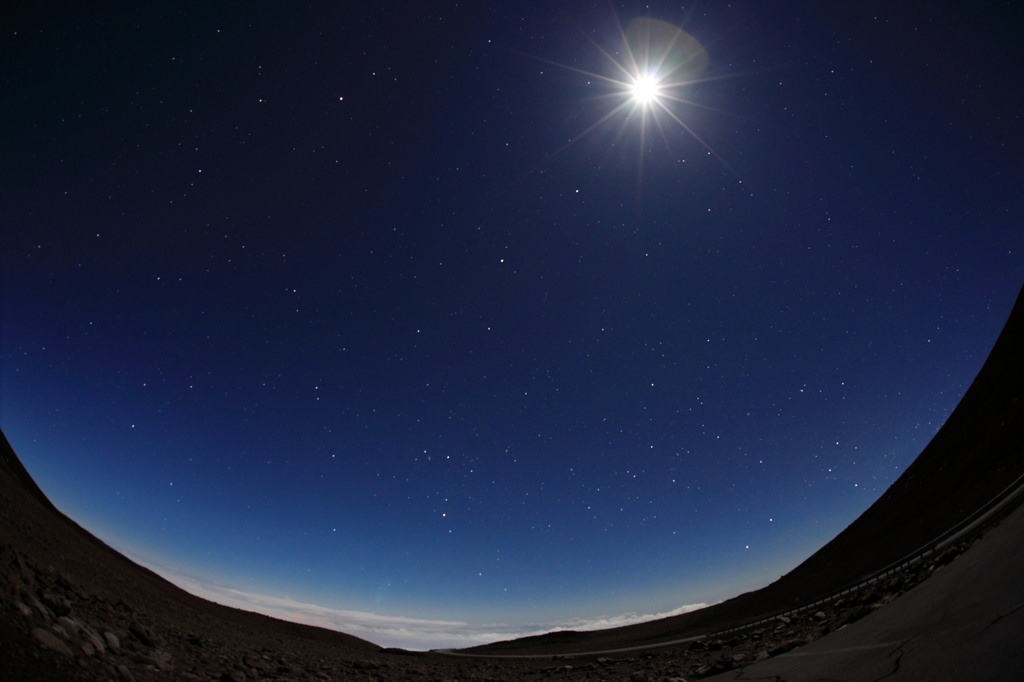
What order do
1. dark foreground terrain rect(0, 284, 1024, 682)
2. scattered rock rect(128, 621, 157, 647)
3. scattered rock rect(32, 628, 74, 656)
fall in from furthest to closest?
scattered rock rect(128, 621, 157, 647) → dark foreground terrain rect(0, 284, 1024, 682) → scattered rock rect(32, 628, 74, 656)

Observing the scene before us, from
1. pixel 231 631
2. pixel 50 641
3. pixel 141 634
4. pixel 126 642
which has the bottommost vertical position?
pixel 231 631

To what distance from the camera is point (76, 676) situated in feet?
12.9

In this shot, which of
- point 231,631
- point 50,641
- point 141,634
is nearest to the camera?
point 50,641

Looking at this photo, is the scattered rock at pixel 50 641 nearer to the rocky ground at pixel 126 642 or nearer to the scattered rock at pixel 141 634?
the rocky ground at pixel 126 642

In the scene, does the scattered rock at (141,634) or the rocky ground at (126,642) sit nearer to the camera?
the rocky ground at (126,642)

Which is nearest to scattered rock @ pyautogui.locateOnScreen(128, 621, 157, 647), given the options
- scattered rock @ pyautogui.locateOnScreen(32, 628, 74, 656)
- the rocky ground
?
the rocky ground

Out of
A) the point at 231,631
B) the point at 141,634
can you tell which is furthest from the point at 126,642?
the point at 231,631

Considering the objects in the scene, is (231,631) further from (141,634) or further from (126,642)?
(126,642)

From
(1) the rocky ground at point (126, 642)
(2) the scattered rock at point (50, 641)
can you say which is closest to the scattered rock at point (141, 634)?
(1) the rocky ground at point (126, 642)

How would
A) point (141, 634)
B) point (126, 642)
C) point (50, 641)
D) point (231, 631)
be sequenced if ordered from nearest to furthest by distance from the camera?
point (50, 641) → point (126, 642) → point (141, 634) → point (231, 631)

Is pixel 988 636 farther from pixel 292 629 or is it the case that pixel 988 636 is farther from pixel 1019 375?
pixel 292 629

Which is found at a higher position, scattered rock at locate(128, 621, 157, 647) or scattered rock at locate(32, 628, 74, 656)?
scattered rock at locate(32, 628, 74, 656)

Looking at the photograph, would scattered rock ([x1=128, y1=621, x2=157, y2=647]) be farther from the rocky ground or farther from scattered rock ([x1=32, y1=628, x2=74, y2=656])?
scattered rock ([x1=32, y1=628, x2=74, y2=656])

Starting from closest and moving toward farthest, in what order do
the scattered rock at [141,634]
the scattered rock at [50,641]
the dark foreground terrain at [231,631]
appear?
the scattered rock at [50,641]
the dark foreground terrain at [231,631]
the scattered rock at [141,634]
